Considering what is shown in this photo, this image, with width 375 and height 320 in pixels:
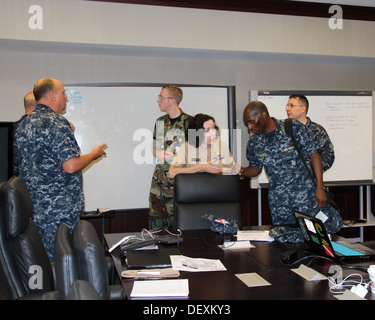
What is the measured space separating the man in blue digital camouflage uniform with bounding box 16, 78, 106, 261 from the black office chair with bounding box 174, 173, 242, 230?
66 cm

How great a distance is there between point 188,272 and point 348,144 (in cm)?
349

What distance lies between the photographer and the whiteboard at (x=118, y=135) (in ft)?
12.5

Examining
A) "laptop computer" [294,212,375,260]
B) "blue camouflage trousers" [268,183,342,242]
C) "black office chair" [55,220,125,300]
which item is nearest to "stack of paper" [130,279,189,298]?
"black office chair" [55,220,125,300]

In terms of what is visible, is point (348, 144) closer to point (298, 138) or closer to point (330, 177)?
point (330, 177)

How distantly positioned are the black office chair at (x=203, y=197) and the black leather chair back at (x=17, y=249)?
1.12 metres

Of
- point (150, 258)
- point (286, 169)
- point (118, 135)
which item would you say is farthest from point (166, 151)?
point (150, 258)

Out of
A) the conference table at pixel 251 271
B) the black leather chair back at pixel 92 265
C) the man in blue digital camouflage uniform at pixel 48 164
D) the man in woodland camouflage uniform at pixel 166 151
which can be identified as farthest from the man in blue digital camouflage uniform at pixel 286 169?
the black leather chair back at pixel 92 265

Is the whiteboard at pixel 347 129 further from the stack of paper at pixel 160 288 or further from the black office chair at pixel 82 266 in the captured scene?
the black office chair at pixel 82 266

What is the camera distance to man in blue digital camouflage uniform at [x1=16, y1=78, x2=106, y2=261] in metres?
2.37

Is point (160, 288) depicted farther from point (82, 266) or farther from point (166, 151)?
point (166, 151)

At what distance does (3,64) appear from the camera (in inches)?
146

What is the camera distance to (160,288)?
1.38m

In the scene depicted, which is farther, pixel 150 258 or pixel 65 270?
pixel 150 258

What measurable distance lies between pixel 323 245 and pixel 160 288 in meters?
0.77
